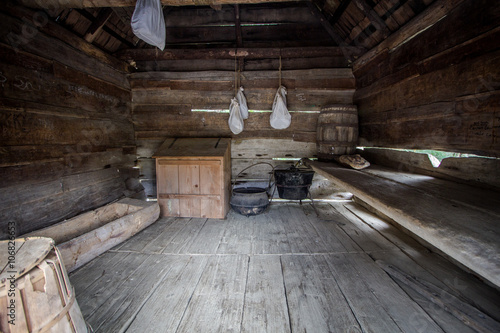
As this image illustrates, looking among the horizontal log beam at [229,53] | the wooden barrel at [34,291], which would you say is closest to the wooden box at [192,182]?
the horizontal log beam at [229,53]

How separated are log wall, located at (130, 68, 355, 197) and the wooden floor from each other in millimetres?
1995

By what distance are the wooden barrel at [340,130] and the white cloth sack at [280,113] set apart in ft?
2.41

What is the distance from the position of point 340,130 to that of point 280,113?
3.71 feet

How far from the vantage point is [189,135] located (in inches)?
179

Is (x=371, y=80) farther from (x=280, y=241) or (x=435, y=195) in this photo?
(x=280, y=241)

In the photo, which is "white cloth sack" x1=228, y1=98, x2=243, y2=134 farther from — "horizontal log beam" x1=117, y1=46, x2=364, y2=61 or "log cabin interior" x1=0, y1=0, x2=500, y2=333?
"horizontal log beam" x1=117, y1=46, x2=364, y2=61

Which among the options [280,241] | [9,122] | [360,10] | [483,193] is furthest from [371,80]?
[9,122]

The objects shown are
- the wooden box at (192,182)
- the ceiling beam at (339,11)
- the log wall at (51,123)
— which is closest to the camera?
the log wall at (51,123)

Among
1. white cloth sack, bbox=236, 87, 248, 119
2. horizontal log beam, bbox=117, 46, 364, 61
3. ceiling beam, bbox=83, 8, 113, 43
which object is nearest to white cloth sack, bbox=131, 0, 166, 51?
ceiling beam, bbox=83, 8, 113, 43

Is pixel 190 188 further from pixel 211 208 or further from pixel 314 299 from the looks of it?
pixel 314 299

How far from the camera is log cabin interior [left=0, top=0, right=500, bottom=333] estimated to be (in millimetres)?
1688

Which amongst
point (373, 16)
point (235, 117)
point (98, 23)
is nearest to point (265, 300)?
point (235, 117)

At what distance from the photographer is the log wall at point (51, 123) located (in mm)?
2311

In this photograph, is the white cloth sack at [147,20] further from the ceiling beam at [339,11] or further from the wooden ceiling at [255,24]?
the ceiling beam at [339,11]
